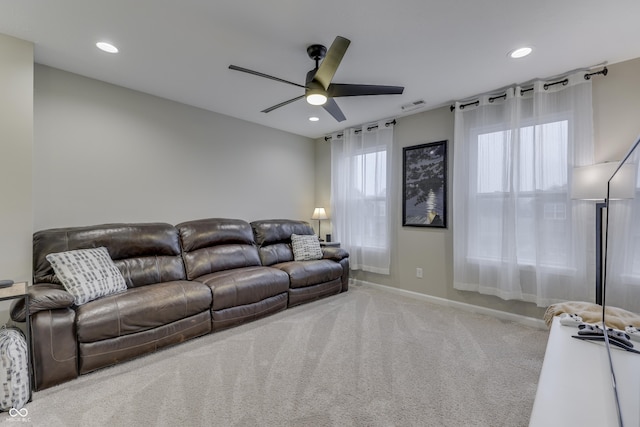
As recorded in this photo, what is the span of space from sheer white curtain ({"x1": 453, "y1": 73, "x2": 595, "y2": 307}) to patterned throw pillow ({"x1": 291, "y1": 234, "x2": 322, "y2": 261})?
1911mm

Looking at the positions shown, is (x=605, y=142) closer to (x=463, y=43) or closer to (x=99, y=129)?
(x=463, y=43)

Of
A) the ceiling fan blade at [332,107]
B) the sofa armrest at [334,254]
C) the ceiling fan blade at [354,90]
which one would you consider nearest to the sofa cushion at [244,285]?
the sofa armrest at [334,254]

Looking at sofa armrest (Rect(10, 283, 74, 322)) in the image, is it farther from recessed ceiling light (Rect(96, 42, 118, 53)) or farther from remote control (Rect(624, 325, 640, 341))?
remote control (Rect(624, 325, 640, 341))

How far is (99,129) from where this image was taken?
320cm

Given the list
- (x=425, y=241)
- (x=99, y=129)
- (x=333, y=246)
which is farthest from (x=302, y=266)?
(x=99, y=129)

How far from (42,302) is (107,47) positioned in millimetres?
2106

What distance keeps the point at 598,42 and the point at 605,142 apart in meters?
0.93

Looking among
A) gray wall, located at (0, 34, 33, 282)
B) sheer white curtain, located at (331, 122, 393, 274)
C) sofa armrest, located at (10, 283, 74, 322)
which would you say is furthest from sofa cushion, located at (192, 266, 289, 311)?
sheer white curtain, located at (331, 122, 393, 274)

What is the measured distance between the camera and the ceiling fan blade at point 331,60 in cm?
198

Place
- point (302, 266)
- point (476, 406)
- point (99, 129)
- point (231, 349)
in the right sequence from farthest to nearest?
point (302, 266)
point (99, 129)
point (231, 349)
point (476, 406)

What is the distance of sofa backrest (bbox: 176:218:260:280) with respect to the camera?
3.42 meters

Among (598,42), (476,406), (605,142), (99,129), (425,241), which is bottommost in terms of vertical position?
(476,406)

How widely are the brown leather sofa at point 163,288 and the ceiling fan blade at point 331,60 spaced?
2.15 meters

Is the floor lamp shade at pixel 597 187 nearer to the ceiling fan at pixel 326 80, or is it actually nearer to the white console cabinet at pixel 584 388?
the white console cabinet at pixel 584 388
